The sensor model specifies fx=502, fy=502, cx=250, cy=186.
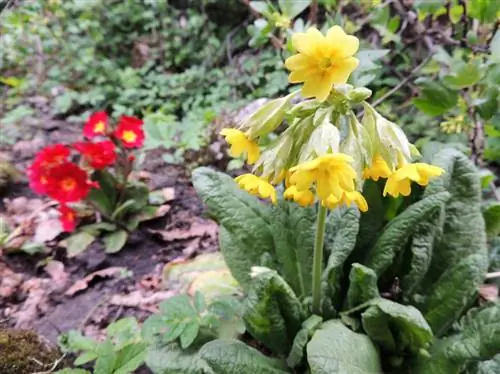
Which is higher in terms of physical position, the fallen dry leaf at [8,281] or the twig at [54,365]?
the fallen dry leaf at [8,281]

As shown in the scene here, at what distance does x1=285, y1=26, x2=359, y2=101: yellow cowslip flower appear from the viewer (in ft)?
3.84

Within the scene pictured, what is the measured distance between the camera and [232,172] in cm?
329

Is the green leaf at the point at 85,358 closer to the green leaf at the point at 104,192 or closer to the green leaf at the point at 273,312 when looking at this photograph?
the green leaf at the point at 273,312

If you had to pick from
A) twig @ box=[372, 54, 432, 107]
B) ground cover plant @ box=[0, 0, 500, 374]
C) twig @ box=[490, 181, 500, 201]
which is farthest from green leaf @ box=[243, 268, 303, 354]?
twig @ box=[372, 54, 432, 107]

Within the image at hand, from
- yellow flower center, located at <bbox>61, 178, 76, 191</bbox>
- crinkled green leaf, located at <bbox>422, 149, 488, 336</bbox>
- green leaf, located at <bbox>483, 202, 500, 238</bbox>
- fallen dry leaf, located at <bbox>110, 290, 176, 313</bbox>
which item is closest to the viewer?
crinkled green leaf, located at <bbox>422, 149, 488, 336</bbox>

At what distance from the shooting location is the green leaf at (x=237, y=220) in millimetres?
1886

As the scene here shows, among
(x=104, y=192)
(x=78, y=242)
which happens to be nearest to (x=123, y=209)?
(x=104, y=192)

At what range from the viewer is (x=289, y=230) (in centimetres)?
191

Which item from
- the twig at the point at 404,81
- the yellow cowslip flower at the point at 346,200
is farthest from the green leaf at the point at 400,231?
the twig at the point at 404,81

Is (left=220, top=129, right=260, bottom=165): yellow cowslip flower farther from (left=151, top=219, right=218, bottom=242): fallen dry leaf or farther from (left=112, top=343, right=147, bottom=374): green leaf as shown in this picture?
(left=151, top=219, right=218, bottom=242): fallen dry leaf

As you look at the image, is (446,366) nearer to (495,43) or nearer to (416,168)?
(416,168)

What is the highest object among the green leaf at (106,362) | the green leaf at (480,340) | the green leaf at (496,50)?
the green leaf at (496,50)

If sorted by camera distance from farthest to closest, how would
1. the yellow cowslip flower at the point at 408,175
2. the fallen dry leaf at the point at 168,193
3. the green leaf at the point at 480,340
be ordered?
the fallen dry leaf at the point at 168,193, the green leaf at the point at 480,340, the yellow cowslip flower at the point at 408,175

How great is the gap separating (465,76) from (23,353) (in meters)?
1.89
